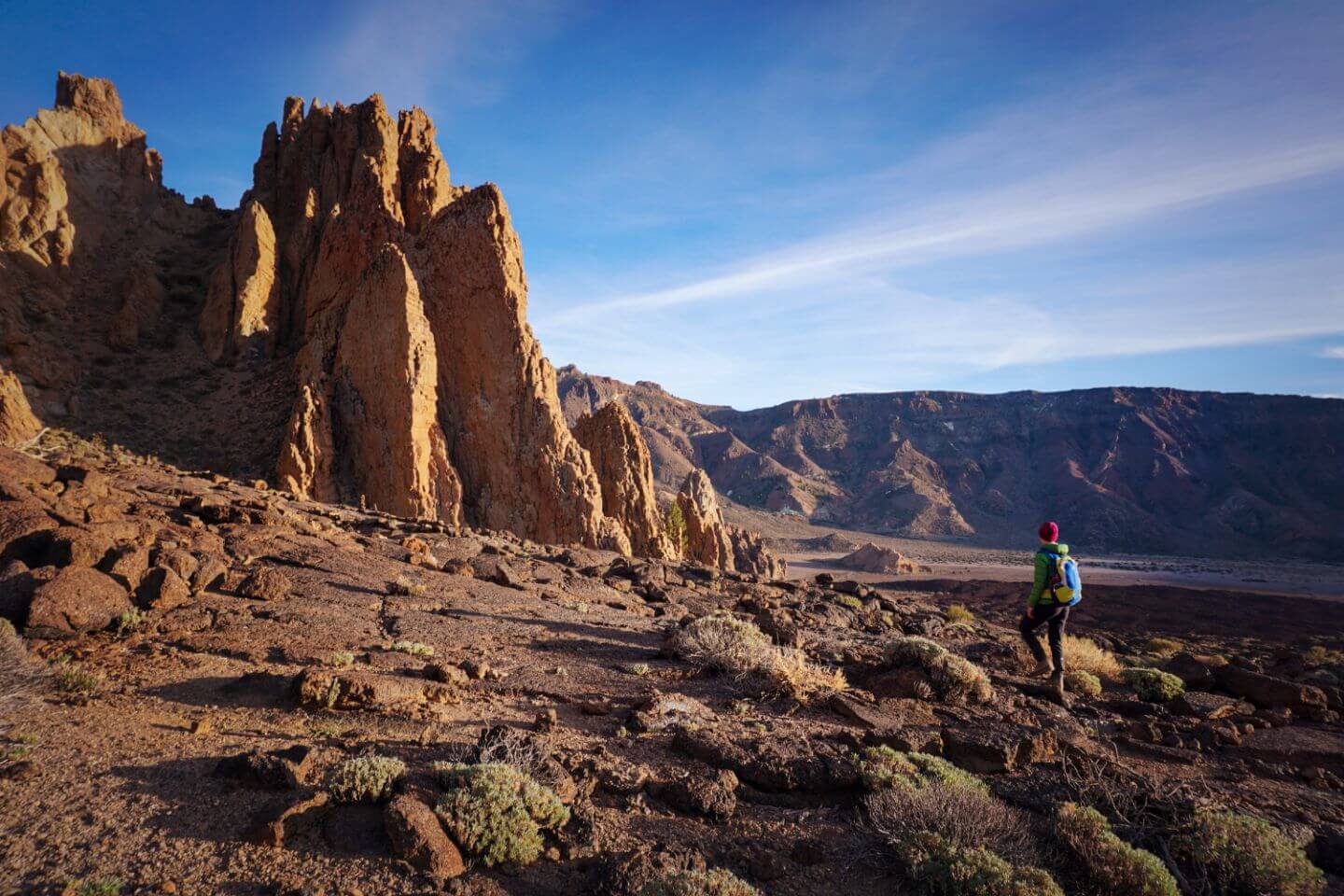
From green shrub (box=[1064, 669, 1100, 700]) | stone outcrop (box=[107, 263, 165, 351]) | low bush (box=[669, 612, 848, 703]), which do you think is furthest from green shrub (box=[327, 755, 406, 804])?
stone outcrop (box=[107, 263, 165, 351])

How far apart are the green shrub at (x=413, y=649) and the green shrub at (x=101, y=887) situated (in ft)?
16.3

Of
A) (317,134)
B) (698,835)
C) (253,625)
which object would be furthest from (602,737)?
(317,134)

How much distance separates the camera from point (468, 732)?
6.23 metres

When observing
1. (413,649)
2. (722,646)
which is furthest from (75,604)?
(722,646)

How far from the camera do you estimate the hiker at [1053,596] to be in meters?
9.10

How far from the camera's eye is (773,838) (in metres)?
4.93

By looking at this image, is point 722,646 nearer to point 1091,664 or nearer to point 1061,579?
point 1061,579

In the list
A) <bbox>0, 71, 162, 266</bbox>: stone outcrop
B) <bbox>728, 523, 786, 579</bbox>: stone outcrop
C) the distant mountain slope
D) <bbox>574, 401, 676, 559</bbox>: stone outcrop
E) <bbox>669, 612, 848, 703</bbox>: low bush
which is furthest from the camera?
the distant mountain slope

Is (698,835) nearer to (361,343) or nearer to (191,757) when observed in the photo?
(191,757)

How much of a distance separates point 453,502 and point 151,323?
15176 millimetres

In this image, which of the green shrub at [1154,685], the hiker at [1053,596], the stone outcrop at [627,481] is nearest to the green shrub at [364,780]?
the hiker at [1053,596]

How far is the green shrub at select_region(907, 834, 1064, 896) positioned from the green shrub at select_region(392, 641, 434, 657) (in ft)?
21.4

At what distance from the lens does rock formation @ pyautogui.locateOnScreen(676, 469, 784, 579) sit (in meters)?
36.2

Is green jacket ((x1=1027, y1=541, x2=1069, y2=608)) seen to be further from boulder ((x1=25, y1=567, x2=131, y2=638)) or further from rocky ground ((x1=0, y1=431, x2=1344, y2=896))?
boulder ((x1=25, y1=567, x2=131, y2=638))
